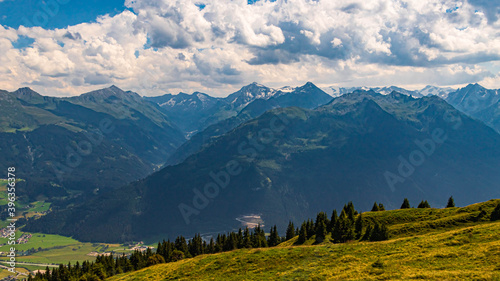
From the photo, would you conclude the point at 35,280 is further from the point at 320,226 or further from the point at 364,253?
the point at 364,253

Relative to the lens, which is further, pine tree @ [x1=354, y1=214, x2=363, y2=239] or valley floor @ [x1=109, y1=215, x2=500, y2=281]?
pine tree @ [x1=354, y1=214, x2=363, y2=239]

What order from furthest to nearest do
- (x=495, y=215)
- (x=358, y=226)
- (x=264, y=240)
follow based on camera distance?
(x=264, y=240) < (x=358, y=226) < (x=495, y=215)

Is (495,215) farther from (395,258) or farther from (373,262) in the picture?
(373,262)

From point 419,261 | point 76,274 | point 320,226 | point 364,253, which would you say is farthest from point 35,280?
point 419,261

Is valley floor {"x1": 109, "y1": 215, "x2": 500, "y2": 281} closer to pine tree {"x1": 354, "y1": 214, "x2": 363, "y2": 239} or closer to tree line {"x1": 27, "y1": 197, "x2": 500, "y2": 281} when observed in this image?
tree line {"x1": 27, "y1": 197, "x2": 500, "y2": 281}

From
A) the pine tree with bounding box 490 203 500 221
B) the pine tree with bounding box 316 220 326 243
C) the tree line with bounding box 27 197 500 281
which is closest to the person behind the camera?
the pine tree with bounding box 490 203 500 221

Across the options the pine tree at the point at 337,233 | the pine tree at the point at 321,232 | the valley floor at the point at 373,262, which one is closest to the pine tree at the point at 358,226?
the pine tree at the point at 337,233

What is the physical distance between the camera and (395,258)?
61.8 metres

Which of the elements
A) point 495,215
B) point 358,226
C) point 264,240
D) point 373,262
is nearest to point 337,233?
point 358,226

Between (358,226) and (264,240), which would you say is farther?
(264,240)

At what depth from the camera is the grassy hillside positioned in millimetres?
52559

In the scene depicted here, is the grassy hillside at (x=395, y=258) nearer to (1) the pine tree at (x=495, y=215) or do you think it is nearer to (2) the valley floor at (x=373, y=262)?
(2) the valley floor at (x=373, y=262)

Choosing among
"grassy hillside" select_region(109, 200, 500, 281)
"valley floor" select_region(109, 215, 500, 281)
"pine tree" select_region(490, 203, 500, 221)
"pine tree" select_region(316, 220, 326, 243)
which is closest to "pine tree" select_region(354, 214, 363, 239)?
"grassy hillside" select_region(109, 200, 500, 281)

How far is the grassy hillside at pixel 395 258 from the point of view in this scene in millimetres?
52559
